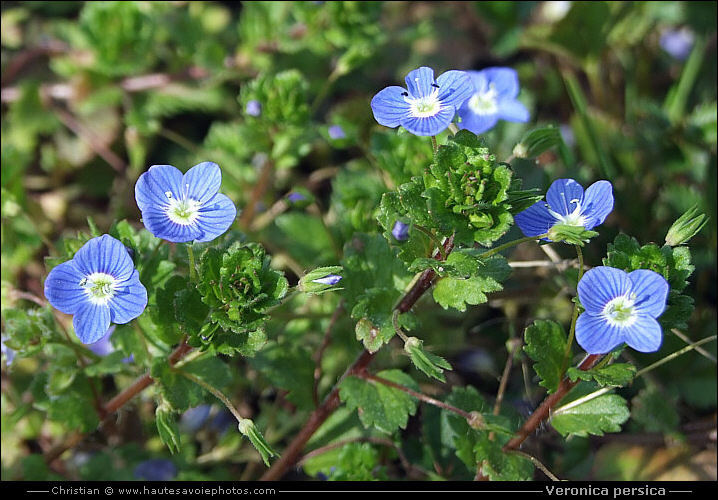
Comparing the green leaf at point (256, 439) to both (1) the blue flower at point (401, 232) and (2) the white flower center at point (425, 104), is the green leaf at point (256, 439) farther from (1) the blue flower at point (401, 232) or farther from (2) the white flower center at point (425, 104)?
(2) the white flower center at point (425, 104)

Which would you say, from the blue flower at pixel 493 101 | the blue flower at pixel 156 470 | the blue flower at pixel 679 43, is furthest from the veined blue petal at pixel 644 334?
the blue flower at pixel 679 43

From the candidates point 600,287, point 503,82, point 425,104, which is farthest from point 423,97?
point 503,82

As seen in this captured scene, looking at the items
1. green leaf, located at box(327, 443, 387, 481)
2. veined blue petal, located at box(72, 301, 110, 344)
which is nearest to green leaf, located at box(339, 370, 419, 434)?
green leaf, located at box(327, 443, 387, 481)

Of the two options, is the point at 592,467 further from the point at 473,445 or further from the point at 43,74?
the point at 43,74

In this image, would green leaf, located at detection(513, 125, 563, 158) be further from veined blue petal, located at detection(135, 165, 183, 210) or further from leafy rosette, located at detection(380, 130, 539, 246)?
veined blue petal, located at detection(135, 165, 183, 210)

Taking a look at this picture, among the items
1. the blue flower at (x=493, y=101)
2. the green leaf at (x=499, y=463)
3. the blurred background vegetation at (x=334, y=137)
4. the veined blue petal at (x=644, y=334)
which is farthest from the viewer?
the blurred background vegetation at (x=334, y=137)
